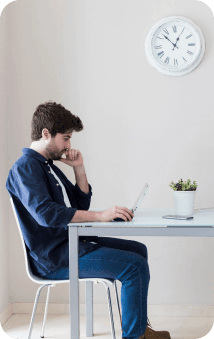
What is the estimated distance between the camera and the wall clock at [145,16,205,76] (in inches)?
93.6

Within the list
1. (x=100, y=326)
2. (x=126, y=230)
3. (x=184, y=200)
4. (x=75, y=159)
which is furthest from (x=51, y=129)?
(x=100, y=326)

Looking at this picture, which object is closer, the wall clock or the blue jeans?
the blue jeans

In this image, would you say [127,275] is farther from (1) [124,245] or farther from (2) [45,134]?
(2) [45,134]

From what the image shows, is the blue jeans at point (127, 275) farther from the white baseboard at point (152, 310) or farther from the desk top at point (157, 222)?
the white baseboard at point (152, 310)

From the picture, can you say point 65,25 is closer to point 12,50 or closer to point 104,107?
point 12,50

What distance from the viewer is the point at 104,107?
8.13 feet

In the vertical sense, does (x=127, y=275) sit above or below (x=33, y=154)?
below

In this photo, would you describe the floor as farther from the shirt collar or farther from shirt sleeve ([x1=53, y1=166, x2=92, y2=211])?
the shirt collar

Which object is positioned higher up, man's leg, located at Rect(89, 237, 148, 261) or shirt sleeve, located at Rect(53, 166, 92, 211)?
shirt sleeve, located at Rect(53, 166, 92, 211)

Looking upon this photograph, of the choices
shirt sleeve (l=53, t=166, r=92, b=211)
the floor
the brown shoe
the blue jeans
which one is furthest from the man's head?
the floor

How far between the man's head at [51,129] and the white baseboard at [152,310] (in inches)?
48.2

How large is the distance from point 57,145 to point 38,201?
0.35 metres

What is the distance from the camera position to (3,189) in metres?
2.42

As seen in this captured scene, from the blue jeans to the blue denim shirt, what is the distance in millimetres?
58
